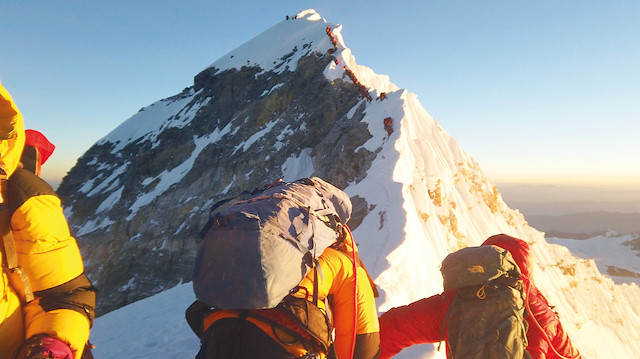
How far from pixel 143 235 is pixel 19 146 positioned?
26748mm

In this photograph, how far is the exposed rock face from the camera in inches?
853

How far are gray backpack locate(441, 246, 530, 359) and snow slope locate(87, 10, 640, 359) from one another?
2.58m

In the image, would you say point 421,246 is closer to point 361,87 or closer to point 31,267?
point 31,267

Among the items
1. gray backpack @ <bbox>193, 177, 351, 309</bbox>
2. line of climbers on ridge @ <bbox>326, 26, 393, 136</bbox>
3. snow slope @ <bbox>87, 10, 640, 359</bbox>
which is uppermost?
line of climbers on ridge @ <bbox>326, 26, 393, 136</bbox>

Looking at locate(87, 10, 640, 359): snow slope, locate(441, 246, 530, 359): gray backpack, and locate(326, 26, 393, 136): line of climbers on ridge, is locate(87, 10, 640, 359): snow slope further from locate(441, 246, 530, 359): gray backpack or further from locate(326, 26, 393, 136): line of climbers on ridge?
locate(441, 246, 530, 359): gray backpack

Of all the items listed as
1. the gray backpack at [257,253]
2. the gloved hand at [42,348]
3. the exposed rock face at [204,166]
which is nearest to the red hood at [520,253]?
the gray backpack at [257,253]

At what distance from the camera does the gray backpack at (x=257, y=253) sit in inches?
62.1

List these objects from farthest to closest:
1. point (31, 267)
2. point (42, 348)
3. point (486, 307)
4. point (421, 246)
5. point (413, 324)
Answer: point (421, 246) < point (413, 324) < point (486, 307) < point (31, 267) < point (42, 348)

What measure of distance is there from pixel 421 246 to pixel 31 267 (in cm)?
820

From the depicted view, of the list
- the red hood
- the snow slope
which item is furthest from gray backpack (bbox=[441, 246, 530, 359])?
the snow slope

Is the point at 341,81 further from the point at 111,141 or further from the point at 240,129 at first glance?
the point at 111,141

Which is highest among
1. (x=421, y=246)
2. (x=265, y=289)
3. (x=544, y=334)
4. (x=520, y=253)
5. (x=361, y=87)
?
(x=361, y=87)

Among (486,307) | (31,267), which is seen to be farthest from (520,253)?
(31,267)

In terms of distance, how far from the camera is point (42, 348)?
169cm
